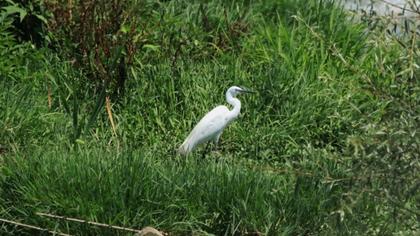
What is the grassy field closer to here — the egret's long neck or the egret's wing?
the egret's wing

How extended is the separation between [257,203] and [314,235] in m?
0.33

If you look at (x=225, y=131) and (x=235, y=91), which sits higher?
(x=235, y=91)

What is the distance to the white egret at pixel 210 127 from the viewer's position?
6.94 m

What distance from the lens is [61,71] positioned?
8.02 meters

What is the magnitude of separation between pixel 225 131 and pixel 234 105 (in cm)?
49

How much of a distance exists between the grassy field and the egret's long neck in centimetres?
27

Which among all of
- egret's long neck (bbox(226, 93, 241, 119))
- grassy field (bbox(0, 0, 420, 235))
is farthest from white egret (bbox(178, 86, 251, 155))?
grassy field (bbox(0, 0, 420, 235))

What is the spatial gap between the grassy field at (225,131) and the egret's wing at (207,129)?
0.34 ft

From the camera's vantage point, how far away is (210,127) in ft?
22.8

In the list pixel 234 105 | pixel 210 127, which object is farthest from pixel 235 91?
pixel 210 127

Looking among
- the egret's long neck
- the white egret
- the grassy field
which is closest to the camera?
the grassy field

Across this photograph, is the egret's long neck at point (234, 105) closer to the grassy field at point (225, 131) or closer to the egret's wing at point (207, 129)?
the egret's wing at point (207, 129)

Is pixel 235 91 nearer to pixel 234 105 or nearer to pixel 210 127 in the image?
pixel 234 105

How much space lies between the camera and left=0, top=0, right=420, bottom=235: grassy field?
5137 mm
